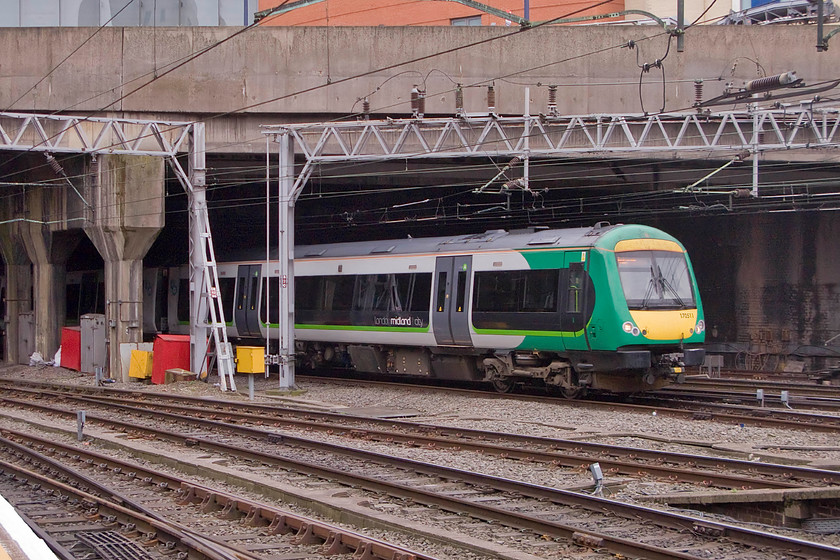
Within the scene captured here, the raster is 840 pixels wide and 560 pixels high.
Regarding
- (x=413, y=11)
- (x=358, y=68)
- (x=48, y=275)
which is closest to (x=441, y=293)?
(x=358, y=68)

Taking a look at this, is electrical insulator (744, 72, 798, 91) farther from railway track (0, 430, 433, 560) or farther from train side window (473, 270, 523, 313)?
railway track (0, 430, 433, 560)

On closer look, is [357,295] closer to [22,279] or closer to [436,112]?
[436,112]

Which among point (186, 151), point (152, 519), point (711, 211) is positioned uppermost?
point (186, 151)

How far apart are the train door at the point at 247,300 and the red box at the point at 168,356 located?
1835 mm

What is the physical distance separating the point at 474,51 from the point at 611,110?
11.7 ft

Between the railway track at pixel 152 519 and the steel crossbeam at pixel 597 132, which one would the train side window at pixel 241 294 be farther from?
the railway track at pixel 152 519

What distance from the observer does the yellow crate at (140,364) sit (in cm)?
2398

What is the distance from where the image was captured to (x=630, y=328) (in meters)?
16.4

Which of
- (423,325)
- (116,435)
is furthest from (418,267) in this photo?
(116,435)

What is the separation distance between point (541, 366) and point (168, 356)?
10.1 meters

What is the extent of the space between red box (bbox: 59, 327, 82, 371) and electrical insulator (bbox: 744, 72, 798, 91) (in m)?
19.1

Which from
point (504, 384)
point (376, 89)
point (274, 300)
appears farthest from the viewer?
point (274, 300)

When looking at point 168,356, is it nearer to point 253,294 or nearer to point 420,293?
point 253,294

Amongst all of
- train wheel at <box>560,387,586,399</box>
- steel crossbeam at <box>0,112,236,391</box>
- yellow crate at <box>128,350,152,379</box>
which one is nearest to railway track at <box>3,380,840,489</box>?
train wheel at <box>560,387,586,399</box>
